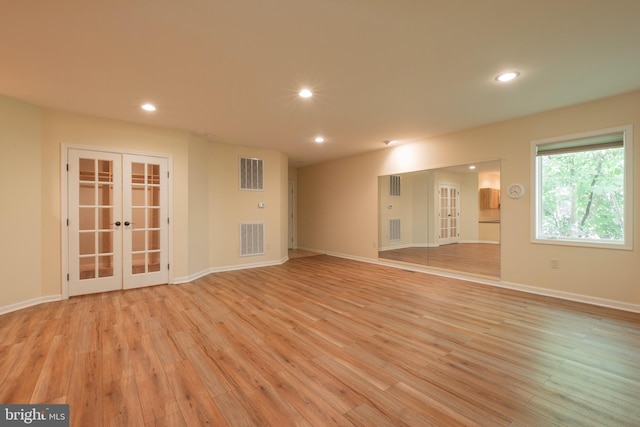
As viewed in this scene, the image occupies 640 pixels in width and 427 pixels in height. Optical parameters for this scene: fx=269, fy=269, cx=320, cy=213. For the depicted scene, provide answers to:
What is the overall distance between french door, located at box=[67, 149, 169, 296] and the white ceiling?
30.8 inches

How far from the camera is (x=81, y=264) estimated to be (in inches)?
155

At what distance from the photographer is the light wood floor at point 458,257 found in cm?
461

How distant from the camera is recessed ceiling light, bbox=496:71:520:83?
9.07ft

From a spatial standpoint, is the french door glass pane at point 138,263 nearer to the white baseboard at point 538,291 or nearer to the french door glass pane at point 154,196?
the french door glass pane at point 154,196

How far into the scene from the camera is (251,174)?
593 centimetres

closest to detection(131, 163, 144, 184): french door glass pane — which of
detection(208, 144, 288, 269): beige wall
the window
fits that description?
detection(208, 144, 288, 269): beige wall

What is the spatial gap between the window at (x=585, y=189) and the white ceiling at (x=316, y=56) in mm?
609

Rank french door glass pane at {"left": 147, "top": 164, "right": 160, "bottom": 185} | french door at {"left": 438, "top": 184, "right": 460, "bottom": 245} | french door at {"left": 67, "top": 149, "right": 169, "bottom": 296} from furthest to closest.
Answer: french door at {"left": 438, "top": 184, "right": 460, "bottom": 245} < french door glass pane at {"left": 147, "top": 164, "right": 160, "bottom": 185} < french door at {"left": 67, "top": 149, "right": 169, "bottom": 296}

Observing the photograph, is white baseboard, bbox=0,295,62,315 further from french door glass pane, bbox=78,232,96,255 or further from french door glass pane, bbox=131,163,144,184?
french door glass pane, bbox=131,163,144,184

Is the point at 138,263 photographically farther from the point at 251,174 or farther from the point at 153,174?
the point at 251,174

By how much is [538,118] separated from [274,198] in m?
4.94

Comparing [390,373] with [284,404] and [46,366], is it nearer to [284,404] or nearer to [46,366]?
[284,404]

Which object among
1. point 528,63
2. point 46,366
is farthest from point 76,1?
point 528,63

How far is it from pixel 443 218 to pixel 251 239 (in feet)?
13.7
